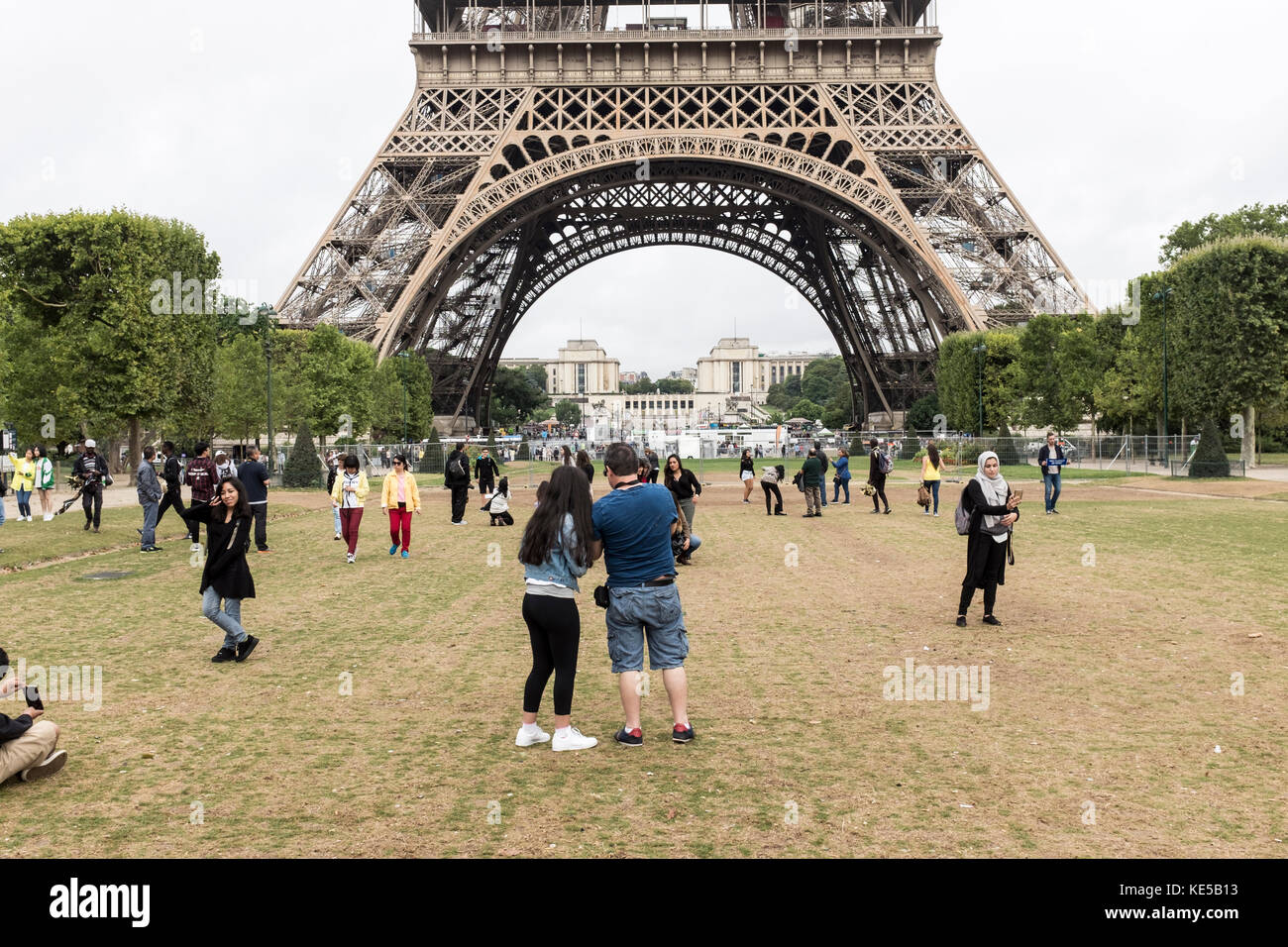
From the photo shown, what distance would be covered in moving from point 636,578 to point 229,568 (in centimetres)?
481

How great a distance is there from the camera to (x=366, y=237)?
45.2 metres

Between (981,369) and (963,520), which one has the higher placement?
(981,369)

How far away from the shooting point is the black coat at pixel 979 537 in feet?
35.7

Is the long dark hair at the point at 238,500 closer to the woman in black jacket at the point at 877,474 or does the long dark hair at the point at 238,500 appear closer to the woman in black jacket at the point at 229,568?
the woman in black jacket at the point at 229,568

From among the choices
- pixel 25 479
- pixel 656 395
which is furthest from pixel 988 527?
pixel 656 395

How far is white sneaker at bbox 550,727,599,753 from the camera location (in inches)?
274

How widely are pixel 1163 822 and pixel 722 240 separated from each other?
220 ft

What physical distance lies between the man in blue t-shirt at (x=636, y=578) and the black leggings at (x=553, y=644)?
289 millimetres

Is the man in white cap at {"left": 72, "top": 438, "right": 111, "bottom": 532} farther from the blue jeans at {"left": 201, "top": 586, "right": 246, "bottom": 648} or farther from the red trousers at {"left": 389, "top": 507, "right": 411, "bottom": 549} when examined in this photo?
the blue jeans at {"left": 201, "top": 586, "right": 246, "bottom": 648}

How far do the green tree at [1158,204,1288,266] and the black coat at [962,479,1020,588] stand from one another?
207ft

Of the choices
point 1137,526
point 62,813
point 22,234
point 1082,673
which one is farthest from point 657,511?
point 22,234

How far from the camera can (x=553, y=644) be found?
22.8 feet

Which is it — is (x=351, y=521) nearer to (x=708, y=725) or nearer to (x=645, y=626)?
(x=708, y=725)

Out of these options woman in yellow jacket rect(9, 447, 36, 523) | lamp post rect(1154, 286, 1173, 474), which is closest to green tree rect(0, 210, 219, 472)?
woman in yellow jacket rect(9, 447, 36, 523)
